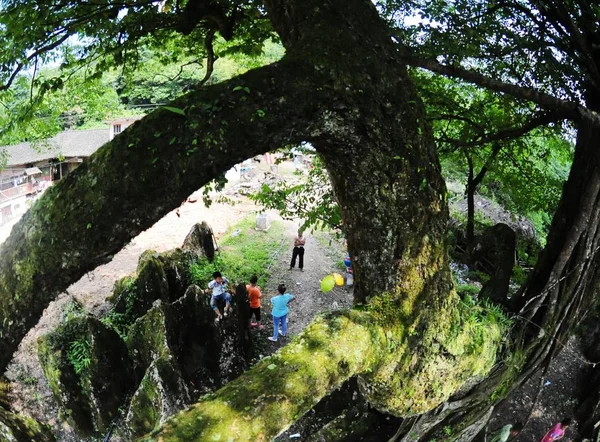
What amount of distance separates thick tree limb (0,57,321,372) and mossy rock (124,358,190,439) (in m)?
3.82

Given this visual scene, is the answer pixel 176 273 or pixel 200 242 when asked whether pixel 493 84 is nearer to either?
pixel 176 273

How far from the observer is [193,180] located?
2367mm

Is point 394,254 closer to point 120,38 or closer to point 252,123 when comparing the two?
point 252,123

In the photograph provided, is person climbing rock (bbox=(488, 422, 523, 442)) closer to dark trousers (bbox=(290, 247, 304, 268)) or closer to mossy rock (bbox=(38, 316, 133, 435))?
mossy rock (bbox=(38, 316, 133, 435))

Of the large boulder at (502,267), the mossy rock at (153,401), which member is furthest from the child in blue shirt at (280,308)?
the large boulder at (502,267)

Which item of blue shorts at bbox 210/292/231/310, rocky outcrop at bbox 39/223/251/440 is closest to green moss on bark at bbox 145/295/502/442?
rocky outcrop at bbox 39/223/251/440

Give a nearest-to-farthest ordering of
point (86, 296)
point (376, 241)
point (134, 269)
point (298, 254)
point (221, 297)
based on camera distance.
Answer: point (376, 241), point (221, 297), point (86, 296), point (298, 254), point (134, 269)

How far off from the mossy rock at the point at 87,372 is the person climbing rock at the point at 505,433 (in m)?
5.61

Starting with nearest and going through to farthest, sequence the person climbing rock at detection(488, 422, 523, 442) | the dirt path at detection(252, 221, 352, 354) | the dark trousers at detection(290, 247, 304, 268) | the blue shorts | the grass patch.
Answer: the person climbing rock at detection(488, 422, 523, 442) → the blue shorts → the dirt path at detection(252, 221, 352, 354) → the grass patch → the dark trousers at detection(290, 247, 304, 268)

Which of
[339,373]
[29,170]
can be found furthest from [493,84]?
[29,170]

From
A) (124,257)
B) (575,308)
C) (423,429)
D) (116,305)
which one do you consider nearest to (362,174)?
(423,429)

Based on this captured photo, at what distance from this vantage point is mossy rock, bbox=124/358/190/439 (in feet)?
19.6

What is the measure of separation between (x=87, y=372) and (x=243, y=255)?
22.0 feet

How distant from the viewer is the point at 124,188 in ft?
7.44
